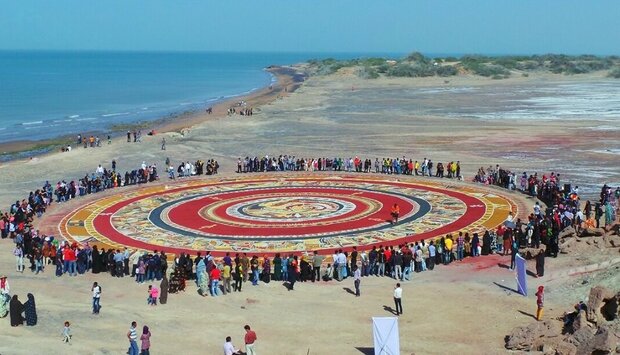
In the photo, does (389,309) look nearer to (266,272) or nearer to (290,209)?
(266,272)

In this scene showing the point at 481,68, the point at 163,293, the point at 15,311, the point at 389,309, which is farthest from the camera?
the point at 481,68

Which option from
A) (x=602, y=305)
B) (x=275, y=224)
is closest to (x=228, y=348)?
(x=602, y=305)

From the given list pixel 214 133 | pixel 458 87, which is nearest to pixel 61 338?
pixel 214 133

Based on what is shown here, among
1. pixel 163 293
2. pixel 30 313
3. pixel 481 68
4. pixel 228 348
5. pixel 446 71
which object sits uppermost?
pixel 481 68

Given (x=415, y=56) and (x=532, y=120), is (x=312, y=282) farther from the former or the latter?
(x=415, y=56)

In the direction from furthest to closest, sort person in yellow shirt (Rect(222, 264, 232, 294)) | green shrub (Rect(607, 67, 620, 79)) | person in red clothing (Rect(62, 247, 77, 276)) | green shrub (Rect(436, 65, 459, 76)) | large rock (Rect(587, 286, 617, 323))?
green shrub (Rect(436, 65, 459, 76)) → green shrub (Rect(607, 67, 620, 79)) → person in red clothing (Rect(62, 247, 77, 276)) → person in yellow shirt (Rect(222, 264, 232, 294)) → large rock (Rect(587, 286, 617, 323))

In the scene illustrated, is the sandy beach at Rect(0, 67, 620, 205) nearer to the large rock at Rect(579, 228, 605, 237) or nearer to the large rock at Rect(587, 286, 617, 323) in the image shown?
the large rock at Rect(579, 228, 605, 237)

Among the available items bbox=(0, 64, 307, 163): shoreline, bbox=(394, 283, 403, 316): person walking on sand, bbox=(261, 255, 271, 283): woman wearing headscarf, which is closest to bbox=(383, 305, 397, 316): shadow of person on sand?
bbox=(394, 283, 403, 316): person walking on sand
